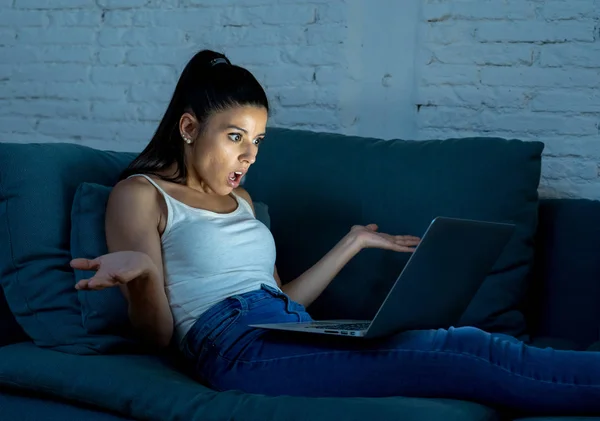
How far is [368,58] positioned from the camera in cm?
272

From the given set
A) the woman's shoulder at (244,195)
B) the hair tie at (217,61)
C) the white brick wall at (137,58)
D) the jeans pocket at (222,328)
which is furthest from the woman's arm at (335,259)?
the white brick wall at (137,58)

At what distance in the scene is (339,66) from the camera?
2.76m

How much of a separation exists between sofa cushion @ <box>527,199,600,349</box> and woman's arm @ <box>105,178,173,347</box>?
0.97 meters

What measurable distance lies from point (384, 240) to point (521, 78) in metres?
0.79

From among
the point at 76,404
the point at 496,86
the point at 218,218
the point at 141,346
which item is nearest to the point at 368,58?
the point at 496,86

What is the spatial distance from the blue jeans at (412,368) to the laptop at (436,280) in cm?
4

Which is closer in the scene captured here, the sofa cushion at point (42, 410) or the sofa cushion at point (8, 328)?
the sofa cushion at point (42, 410)

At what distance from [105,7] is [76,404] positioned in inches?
71.6

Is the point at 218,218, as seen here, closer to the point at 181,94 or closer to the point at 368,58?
the point at 181,94

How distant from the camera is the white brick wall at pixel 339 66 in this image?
8.18 ft

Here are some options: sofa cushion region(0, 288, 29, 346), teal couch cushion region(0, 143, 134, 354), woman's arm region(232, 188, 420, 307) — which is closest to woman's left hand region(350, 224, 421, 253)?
woman's arm region(232, 188, 420, 307)

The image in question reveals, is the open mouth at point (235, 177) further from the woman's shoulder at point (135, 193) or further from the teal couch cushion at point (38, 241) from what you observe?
the teal couch cushion at point (38, 241)

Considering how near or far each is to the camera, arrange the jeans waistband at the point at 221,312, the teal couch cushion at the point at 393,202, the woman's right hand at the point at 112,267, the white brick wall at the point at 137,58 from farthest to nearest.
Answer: the white brick wall at the point at 137,58
the teal couch cushion at the point at 393,202
the jeans waistband at the point at 221,312
the woman's right hand at the point at 112,267

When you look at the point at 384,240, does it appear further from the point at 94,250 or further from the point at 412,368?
the point at 94,250
